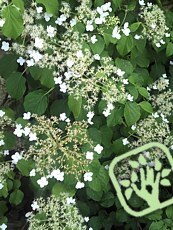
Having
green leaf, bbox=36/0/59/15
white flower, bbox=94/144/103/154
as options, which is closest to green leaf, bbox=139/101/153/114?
white flower, bbox=94/144/103/154

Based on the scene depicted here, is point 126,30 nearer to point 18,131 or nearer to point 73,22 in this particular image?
point 73,22

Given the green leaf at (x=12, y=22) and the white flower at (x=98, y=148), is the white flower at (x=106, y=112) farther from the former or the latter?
the green leaf at (x=12, y=22)

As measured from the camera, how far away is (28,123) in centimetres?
177

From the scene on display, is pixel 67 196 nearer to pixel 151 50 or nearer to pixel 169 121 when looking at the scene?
pixel 169 121

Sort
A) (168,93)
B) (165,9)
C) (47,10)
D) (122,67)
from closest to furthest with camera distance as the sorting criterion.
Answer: (47,10)
(122,67)
(168,93)
(165,9)

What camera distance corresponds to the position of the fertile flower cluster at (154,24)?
1.94 m

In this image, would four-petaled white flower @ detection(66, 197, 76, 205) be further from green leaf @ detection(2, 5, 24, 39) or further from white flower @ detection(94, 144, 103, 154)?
green leaf @ detection(2, 5, 24, 39)

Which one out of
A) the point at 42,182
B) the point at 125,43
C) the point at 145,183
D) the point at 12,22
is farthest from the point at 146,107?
the point at 145,183

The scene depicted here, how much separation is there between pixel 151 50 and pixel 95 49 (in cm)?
42

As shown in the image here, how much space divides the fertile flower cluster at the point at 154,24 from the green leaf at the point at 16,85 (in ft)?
1.60

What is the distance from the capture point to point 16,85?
6.19ft

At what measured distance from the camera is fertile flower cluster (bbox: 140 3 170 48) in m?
1.94

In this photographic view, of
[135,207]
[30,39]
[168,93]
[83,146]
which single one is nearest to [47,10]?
[30,39]

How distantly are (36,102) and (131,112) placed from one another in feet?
1.10
